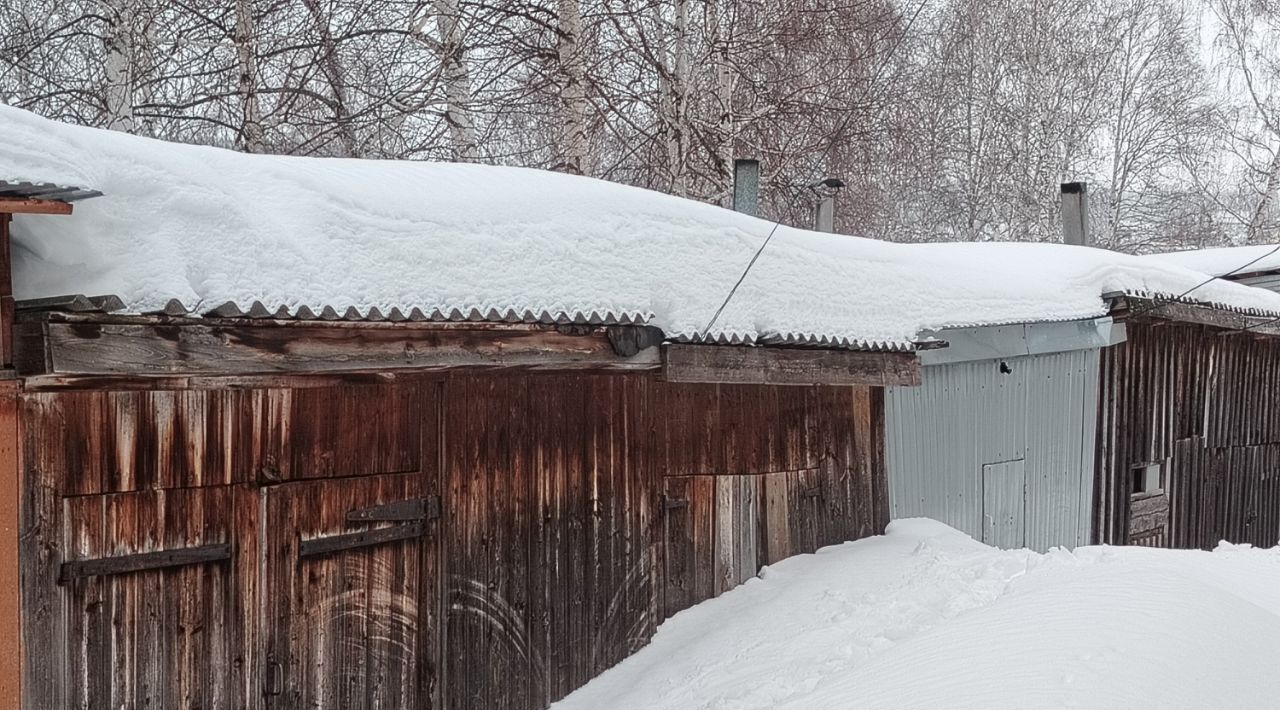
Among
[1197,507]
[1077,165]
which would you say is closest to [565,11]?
[1197,507]

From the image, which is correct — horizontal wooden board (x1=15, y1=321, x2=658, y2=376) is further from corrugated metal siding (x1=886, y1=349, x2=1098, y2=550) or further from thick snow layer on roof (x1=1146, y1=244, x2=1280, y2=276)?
thick snow layer on roof (x1=1146, y1=244, x2=1280, y2=276)

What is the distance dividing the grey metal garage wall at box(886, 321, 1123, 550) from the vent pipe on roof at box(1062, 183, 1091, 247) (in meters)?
4.46

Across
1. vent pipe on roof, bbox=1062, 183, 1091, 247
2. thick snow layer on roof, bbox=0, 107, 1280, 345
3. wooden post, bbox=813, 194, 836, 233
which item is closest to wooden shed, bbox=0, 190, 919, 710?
thick snow layer on roof, bbox=0, 107, 1280, 345

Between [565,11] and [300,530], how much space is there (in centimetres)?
809

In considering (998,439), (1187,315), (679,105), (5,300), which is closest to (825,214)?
(679,105)

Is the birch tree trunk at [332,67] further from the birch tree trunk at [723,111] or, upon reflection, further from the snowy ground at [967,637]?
the snowy ground at [967,637]

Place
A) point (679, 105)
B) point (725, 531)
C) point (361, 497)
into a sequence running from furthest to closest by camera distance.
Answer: point (679, 105) → point (725, 531) → point (361, 497)

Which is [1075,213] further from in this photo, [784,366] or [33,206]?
[33,206]

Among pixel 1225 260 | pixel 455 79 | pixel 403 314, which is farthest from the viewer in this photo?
pixel 1225 260

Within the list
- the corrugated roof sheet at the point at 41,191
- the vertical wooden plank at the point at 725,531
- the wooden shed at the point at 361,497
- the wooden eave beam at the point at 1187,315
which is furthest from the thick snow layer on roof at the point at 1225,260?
the corrugated roof sheet at the point at 41,191

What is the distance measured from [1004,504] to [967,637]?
14.8 ft

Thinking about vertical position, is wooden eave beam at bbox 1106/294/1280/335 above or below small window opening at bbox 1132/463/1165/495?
above

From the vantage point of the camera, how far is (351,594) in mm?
5148

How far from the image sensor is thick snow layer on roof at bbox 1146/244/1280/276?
1598 centimetres
